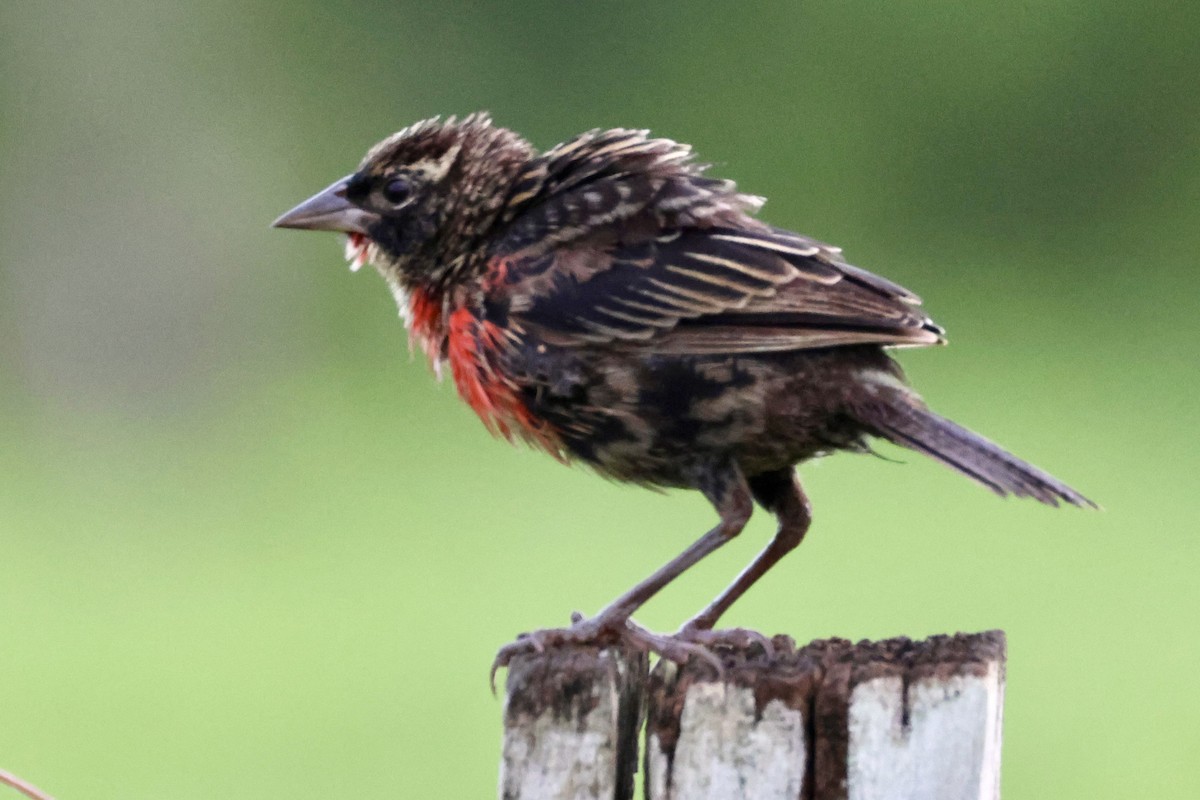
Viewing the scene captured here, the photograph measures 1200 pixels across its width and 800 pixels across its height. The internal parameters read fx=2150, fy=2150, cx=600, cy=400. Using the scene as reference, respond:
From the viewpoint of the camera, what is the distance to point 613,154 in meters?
5.35

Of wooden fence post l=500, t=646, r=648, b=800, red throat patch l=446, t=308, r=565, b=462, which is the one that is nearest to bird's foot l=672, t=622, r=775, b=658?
wooden fence post l=500, t=646, r=648, b=800

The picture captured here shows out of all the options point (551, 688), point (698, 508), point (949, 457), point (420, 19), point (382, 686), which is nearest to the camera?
point (551, 688)

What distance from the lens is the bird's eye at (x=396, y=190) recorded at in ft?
18.5

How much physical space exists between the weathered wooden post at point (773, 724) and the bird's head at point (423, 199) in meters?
1.72

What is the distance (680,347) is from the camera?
496cm

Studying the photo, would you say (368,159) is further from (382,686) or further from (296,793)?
(382,686)

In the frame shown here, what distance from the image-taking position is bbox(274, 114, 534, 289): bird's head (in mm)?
5496

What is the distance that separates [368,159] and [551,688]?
2181 millimetres

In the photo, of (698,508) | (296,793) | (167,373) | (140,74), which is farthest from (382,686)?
(140,74)

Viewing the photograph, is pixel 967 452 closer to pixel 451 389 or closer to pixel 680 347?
pixel 680 347

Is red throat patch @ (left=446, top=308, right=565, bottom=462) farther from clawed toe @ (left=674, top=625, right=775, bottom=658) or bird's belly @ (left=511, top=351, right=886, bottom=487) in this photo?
clawed toe @ (left=674, top=625, right=775, bottom=658)

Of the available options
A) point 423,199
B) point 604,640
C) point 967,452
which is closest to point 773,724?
point 604,640

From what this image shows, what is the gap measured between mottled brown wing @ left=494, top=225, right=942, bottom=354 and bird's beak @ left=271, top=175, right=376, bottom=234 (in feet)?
2.25

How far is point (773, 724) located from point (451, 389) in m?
8.83
